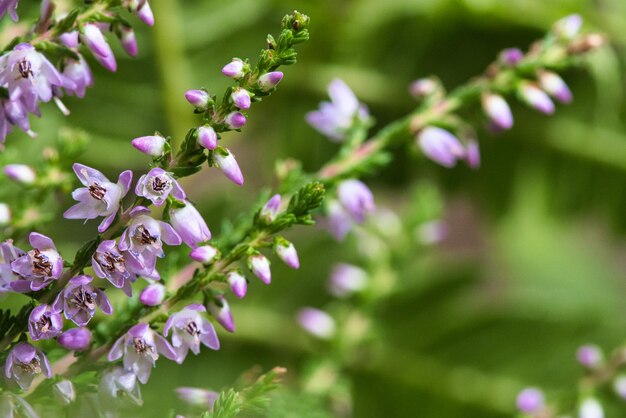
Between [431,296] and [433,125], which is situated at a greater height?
[431,296]

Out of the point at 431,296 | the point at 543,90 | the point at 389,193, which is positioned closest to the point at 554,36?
the point at 543,90

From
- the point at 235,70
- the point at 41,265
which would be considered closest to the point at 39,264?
the point at 41,265

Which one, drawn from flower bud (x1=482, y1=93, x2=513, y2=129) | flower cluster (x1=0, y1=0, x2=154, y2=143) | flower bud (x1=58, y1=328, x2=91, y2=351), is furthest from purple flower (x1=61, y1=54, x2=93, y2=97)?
flower bud (x1=482, y1=93, x2=513, y2=129)

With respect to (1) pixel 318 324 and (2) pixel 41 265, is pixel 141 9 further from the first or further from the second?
(1) pixel 318 324

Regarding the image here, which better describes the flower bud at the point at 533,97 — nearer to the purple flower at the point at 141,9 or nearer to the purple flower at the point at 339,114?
the purple flower at the point at 339,114

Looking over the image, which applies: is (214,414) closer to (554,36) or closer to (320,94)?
(554,36)
